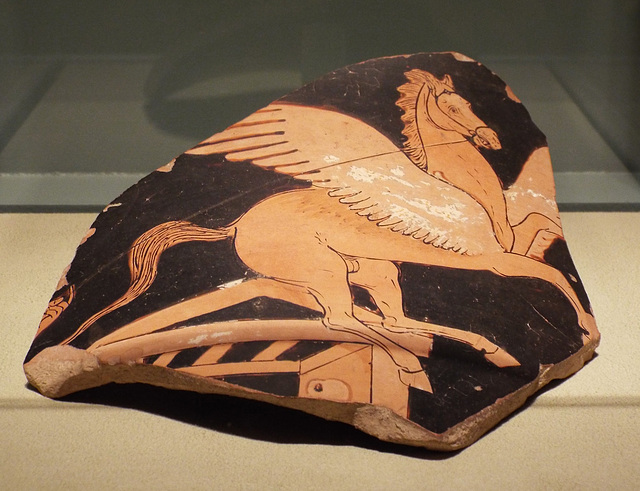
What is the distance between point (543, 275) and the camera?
1764 millimetres

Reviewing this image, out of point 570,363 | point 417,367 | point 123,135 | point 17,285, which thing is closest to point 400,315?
point 417,367

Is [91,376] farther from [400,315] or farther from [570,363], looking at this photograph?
[570,363]

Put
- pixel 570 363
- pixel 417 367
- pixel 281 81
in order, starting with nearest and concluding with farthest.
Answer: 1. pixel 417 367
2. pixel 570 363
3. pixel 281 81

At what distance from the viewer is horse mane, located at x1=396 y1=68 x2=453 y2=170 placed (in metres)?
1.95

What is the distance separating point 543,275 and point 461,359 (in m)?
0.36

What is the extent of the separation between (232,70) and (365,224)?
1055 mm

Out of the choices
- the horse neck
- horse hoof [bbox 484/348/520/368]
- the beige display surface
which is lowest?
the beige display surface

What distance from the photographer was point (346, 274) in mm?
1632

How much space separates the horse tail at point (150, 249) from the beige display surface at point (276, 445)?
0.22 m

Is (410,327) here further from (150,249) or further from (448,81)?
(448,81)

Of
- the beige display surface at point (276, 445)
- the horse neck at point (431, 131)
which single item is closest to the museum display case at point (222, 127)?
the beige display surface at point (276, 445)

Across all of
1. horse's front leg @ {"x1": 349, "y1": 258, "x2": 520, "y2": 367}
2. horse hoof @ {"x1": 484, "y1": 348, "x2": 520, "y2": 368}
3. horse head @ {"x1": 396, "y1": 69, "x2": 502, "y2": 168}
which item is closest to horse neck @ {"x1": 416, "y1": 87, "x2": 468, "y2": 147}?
horse head @ {"x1": 396, "y1": 69, "x2": 502, "y2": 168}

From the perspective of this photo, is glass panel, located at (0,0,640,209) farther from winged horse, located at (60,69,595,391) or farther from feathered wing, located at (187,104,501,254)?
feathered wing, located at (187,104,501,254)

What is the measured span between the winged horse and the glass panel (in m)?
0.47
